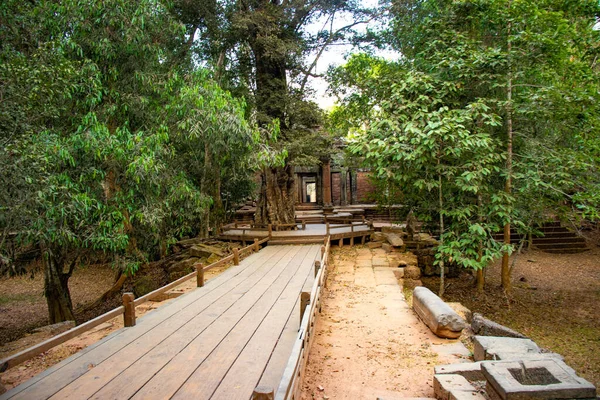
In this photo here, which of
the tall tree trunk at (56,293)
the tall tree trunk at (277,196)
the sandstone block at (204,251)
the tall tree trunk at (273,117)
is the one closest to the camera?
the tall tree trunk at (56,293)

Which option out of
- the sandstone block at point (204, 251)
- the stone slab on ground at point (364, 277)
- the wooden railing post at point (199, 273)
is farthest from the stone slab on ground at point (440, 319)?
the sandstone block at point (204, 251)

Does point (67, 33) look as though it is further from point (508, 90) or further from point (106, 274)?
point (106, 274)

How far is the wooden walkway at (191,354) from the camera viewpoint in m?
3.10

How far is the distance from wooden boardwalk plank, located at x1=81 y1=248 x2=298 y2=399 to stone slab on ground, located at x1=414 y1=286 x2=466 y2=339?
103 inches

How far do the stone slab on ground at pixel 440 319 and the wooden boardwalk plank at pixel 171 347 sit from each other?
103 inches

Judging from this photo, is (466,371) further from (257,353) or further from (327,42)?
(327,42)

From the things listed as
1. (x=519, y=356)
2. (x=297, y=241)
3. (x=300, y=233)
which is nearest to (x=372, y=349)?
(x=519, y=356)

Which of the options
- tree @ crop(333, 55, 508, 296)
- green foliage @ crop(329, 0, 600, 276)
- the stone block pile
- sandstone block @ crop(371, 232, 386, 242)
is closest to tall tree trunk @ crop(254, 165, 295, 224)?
sandstone block @ crop(371, 232, 386, 242)

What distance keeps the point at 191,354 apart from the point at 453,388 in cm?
246

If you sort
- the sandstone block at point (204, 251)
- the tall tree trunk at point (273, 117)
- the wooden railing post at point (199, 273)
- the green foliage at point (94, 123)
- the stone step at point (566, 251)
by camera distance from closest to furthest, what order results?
1. the green foliage at point (94, 123)
2. the wooden railing post at point (199, 273)
3. the sandstone block at point (204, 251)
4. the tall tree trunk at point (273, 117)
5. the stone step at point (566, 251)

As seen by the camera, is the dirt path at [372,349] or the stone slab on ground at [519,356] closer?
the stone slab on ground at [519,356]

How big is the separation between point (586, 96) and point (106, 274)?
1674 cm

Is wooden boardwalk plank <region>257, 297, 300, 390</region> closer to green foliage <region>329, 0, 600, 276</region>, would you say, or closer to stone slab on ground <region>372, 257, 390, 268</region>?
green foliage <region>329, 0, 600, 276</region>

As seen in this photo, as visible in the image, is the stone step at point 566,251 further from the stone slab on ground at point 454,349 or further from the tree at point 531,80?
the stone slab on ground at point 454,349
